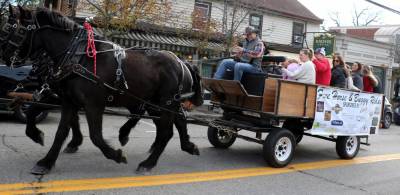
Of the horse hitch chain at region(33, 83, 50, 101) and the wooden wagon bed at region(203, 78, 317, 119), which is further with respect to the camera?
the wooden wagon bed at region(203, 78, 317, 119)

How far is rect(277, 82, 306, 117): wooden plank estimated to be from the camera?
802 cm

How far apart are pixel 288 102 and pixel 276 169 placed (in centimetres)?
116

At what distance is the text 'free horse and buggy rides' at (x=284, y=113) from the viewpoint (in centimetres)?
810

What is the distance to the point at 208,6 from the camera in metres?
24.2

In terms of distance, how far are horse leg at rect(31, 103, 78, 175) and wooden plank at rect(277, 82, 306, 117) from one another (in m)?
3.46

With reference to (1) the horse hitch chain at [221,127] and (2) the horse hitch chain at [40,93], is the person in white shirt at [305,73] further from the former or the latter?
(2) the horse hitch chain at [40,93]

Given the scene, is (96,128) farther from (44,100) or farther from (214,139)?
(214,139)

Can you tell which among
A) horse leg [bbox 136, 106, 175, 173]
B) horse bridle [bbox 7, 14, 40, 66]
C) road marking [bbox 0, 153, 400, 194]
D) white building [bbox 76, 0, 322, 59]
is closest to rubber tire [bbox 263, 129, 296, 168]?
road marking [bbox 0, 153, 400, 194]

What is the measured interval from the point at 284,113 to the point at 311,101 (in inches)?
29.1

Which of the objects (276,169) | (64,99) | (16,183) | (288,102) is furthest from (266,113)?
(16,183)

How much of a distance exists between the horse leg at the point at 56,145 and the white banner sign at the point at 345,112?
4445 mm

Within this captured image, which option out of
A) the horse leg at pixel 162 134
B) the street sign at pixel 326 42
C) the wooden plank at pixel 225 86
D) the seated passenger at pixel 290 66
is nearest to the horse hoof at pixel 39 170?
the horse leg at pixel 162 134

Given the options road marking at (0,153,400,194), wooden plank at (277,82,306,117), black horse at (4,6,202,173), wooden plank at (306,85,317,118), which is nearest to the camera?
road marking at (0,153,400,194)

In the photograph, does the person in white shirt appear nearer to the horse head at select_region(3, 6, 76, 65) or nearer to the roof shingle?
the horse head at select_region(3, 6, 76, 65)
